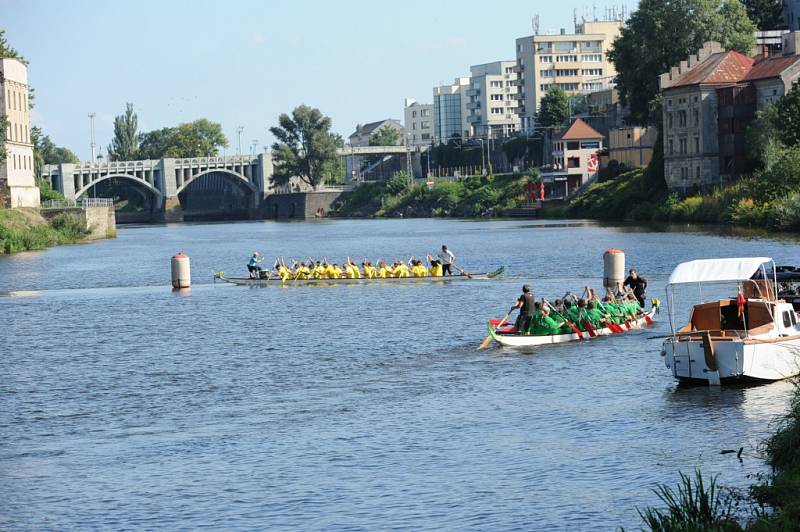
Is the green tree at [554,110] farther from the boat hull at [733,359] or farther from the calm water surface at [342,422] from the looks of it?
the boat hull at [733,359]

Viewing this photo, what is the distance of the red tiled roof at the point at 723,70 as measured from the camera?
383ft

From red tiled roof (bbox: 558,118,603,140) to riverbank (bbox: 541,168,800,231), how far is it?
1281 centimetres

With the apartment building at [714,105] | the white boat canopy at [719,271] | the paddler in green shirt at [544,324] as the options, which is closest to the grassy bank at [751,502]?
the white boat canopy at [719,271]

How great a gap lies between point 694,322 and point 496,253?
189 feet

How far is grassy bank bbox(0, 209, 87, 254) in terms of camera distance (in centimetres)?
11051

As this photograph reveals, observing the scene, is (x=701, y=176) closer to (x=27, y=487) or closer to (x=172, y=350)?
(x=172, y=350)

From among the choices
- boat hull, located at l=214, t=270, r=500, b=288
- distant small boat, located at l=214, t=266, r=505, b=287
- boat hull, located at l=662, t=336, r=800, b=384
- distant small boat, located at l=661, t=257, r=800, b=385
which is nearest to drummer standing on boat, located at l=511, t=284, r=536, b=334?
distant small boat, located at l=661, t=257, r=800, b=385

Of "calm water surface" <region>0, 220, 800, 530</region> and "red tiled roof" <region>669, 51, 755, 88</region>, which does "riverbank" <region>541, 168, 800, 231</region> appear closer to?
"red tiled roof" <region>669, 51, 755, 88</region>

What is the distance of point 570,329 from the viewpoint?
4409cm

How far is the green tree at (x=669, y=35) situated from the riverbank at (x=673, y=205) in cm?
1000

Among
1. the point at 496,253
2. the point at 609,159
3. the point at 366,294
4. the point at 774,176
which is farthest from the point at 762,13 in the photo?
the point at 366,294

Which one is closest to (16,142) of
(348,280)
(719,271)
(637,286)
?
(348,280)

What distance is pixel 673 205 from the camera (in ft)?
389

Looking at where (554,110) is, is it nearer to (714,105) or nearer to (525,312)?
(714,105)
